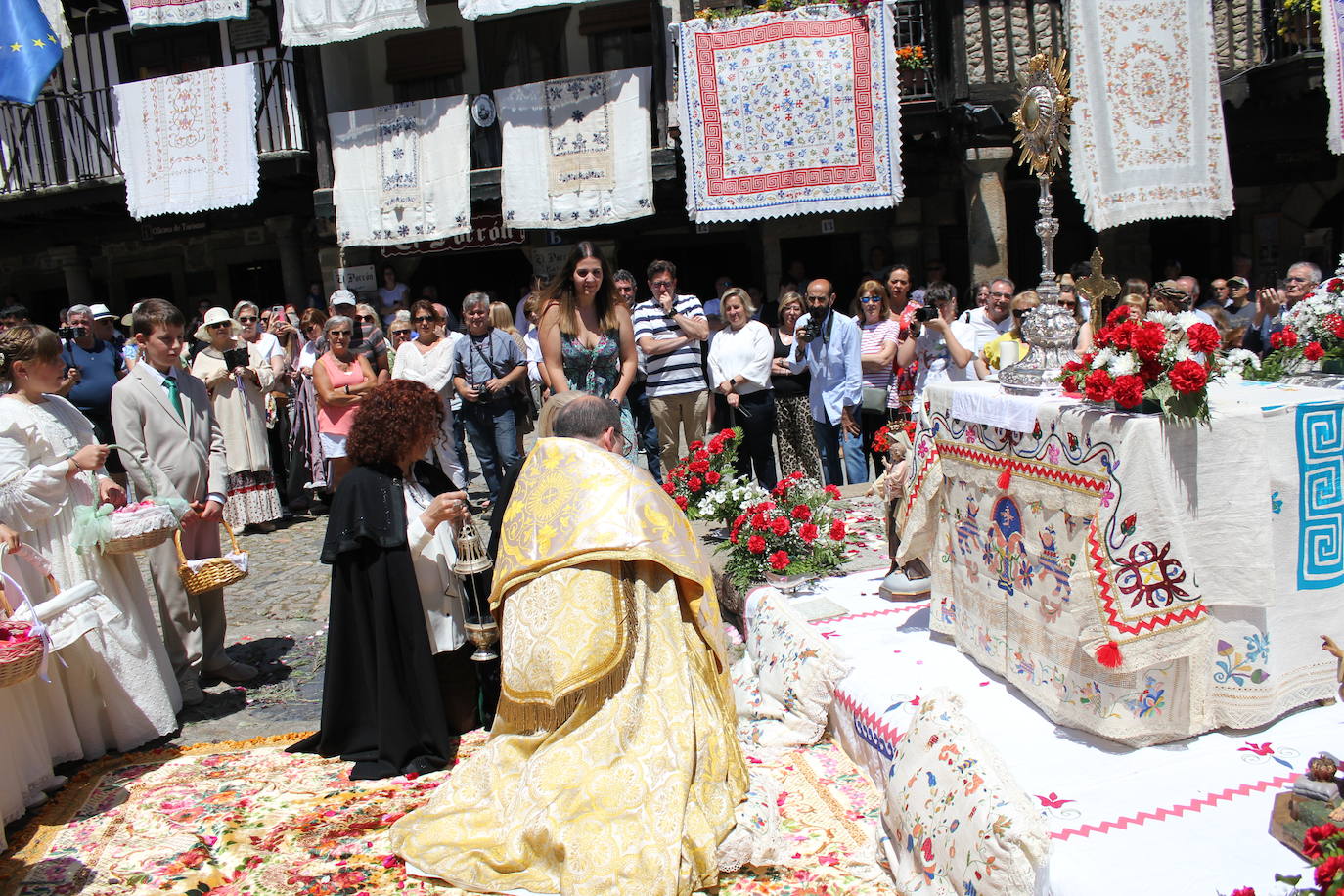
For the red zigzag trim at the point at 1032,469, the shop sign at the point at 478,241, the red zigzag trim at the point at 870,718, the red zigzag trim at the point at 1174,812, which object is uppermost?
the shop sign at the point at 478,241

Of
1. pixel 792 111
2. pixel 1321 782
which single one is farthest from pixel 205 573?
pixel 792 111

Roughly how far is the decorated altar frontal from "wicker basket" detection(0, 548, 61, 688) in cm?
302

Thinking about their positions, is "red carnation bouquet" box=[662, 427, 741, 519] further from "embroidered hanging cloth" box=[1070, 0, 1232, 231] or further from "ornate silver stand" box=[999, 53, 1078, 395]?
"embroidered hanging cloth" box=[1070, 0, 1232, 231]

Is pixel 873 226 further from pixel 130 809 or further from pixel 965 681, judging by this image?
pixel 130 809

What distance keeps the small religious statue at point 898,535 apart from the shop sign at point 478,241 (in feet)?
32.6

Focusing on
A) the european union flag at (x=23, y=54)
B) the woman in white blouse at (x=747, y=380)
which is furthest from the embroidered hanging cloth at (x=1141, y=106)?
the european union flag at (x=23, y=54)

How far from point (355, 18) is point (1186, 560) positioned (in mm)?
11344

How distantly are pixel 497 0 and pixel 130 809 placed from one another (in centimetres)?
957

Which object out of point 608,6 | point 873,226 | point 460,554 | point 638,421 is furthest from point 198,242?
point 460,554

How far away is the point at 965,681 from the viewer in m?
4.05

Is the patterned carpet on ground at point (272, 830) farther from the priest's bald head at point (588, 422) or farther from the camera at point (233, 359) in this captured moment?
the camera at point (233, 359)

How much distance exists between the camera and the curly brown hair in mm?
4398

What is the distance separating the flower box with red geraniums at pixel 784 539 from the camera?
5328 millimetres

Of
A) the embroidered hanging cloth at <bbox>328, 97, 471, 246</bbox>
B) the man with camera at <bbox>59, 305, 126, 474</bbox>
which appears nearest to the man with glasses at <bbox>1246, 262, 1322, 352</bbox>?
the embroidered hanging cloth at <bbox>328, 97, 471, 246</bbox>
